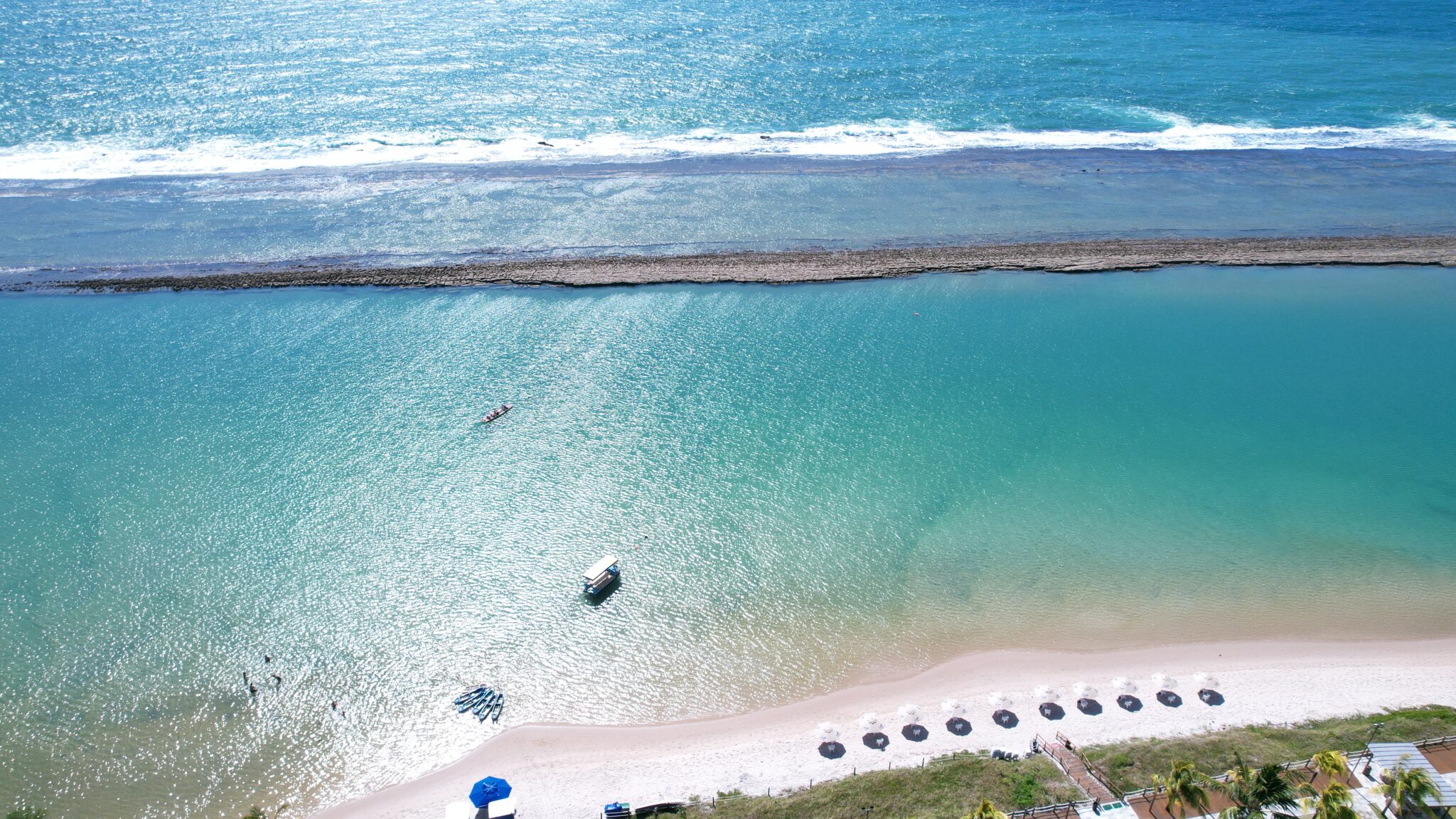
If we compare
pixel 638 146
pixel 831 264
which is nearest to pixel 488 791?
Result: pixel 831 264

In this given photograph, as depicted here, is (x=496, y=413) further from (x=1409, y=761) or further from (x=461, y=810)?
(x=1409, y=761)

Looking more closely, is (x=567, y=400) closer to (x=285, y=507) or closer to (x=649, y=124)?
(x=285, y=507)

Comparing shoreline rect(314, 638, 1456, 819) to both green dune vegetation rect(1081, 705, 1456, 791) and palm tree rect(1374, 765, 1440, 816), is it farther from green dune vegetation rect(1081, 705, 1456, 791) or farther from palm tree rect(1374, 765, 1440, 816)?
palm tree rect(1374, 765, 1440, 816)

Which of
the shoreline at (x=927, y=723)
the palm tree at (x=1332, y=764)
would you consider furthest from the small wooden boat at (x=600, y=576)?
the palm tree at (x=1332, y=764)

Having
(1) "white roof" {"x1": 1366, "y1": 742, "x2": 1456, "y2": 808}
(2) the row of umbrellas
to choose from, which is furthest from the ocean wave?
(1) "white roof" {"x1": 1366, "y1": 742, "x2": 1456, "y2": 808}

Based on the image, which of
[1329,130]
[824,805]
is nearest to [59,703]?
[824,805]

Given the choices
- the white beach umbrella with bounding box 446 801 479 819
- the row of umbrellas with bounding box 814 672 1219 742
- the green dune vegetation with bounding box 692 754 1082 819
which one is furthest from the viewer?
the row of umbrellas with bounding box 814 672 1219 742

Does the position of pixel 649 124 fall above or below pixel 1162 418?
above
